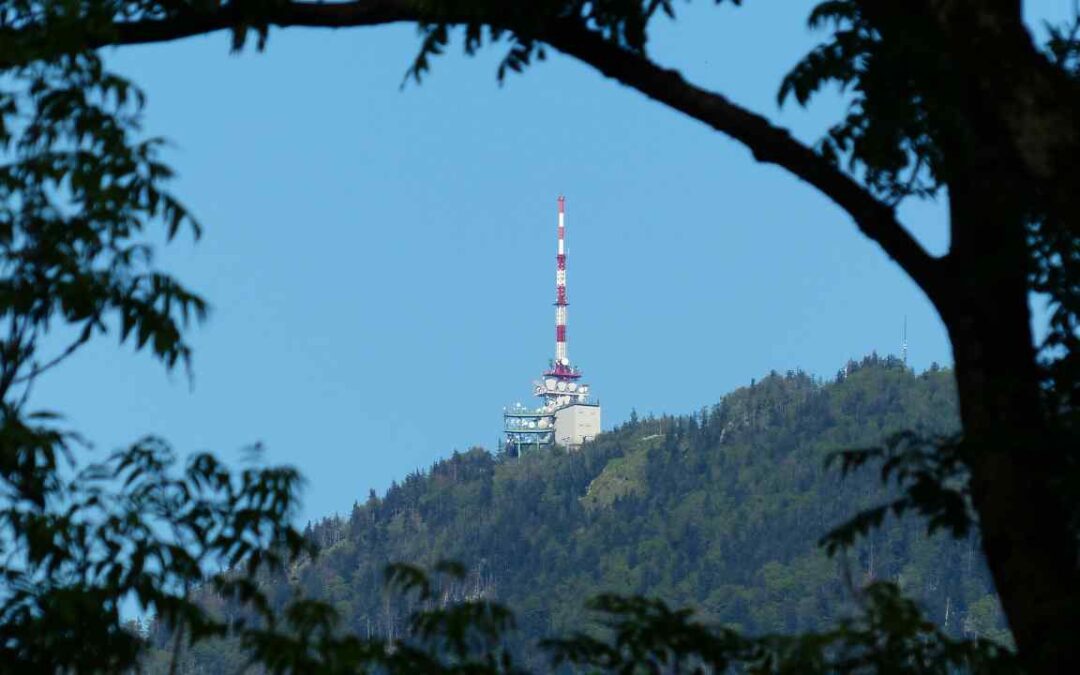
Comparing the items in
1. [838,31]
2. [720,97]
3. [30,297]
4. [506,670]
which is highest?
[838,31]

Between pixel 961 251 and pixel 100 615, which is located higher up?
pixel 961 251

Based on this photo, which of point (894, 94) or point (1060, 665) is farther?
point (894, 94)

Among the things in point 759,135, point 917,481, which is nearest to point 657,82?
point 759,135

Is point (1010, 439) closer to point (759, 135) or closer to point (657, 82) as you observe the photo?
point (759, 135)

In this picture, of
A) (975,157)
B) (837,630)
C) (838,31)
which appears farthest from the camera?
(838,31)

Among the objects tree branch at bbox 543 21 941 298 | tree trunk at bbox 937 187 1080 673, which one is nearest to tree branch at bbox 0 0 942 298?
tree branch at bbox 543 21 941 298

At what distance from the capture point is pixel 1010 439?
5.95 metres

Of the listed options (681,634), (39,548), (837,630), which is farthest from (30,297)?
(837,630)

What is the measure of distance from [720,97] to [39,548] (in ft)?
9.75

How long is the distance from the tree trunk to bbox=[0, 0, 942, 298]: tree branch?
20cm

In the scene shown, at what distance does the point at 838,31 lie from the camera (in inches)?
336

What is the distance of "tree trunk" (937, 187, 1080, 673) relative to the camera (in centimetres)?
593

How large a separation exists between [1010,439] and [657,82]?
1992 millimetres

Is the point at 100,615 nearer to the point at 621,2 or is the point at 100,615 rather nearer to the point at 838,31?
the point at 621,2
